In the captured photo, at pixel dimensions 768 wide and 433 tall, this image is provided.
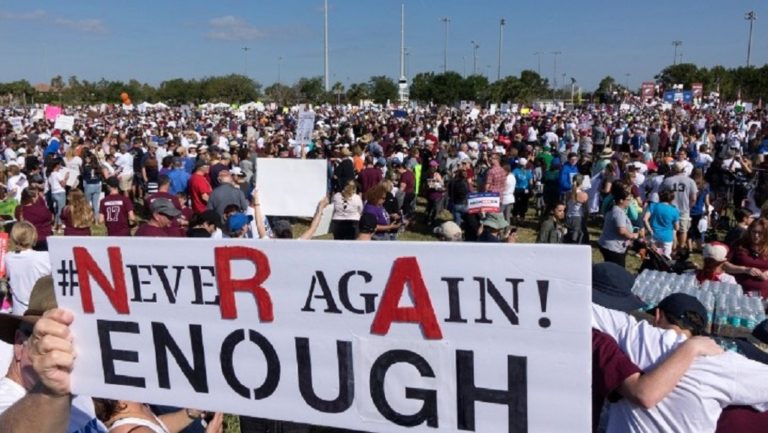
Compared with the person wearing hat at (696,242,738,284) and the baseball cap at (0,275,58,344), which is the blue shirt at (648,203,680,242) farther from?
the baseball cap at (0,275,58,344)

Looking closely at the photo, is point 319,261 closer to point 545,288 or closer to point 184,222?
point 545,288

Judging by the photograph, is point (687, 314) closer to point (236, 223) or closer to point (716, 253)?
point (716, 253)

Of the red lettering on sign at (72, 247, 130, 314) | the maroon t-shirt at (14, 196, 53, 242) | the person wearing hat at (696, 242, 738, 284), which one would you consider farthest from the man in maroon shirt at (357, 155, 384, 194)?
the red lettering on sign at (72, 247, 130, 314)

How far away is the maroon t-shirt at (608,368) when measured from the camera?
95.4 inches

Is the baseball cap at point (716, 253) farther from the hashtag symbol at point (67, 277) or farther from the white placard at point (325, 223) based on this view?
the white placard at point (325, 223)

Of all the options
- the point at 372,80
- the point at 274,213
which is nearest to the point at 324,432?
the point at 274,213

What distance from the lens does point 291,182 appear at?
966cm

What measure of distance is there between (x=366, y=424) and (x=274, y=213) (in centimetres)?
775

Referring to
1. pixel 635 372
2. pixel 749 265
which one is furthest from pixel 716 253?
pixel 635 372

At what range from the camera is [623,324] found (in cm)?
303

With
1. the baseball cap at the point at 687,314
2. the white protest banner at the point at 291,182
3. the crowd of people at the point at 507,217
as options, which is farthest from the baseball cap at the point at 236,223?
the baseball cap at the point at 687,314

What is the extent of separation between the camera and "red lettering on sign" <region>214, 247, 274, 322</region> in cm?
193

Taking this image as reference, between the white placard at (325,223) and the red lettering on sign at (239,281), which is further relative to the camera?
the white placard at (325,223)

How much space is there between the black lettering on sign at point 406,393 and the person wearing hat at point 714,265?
4926 mm
